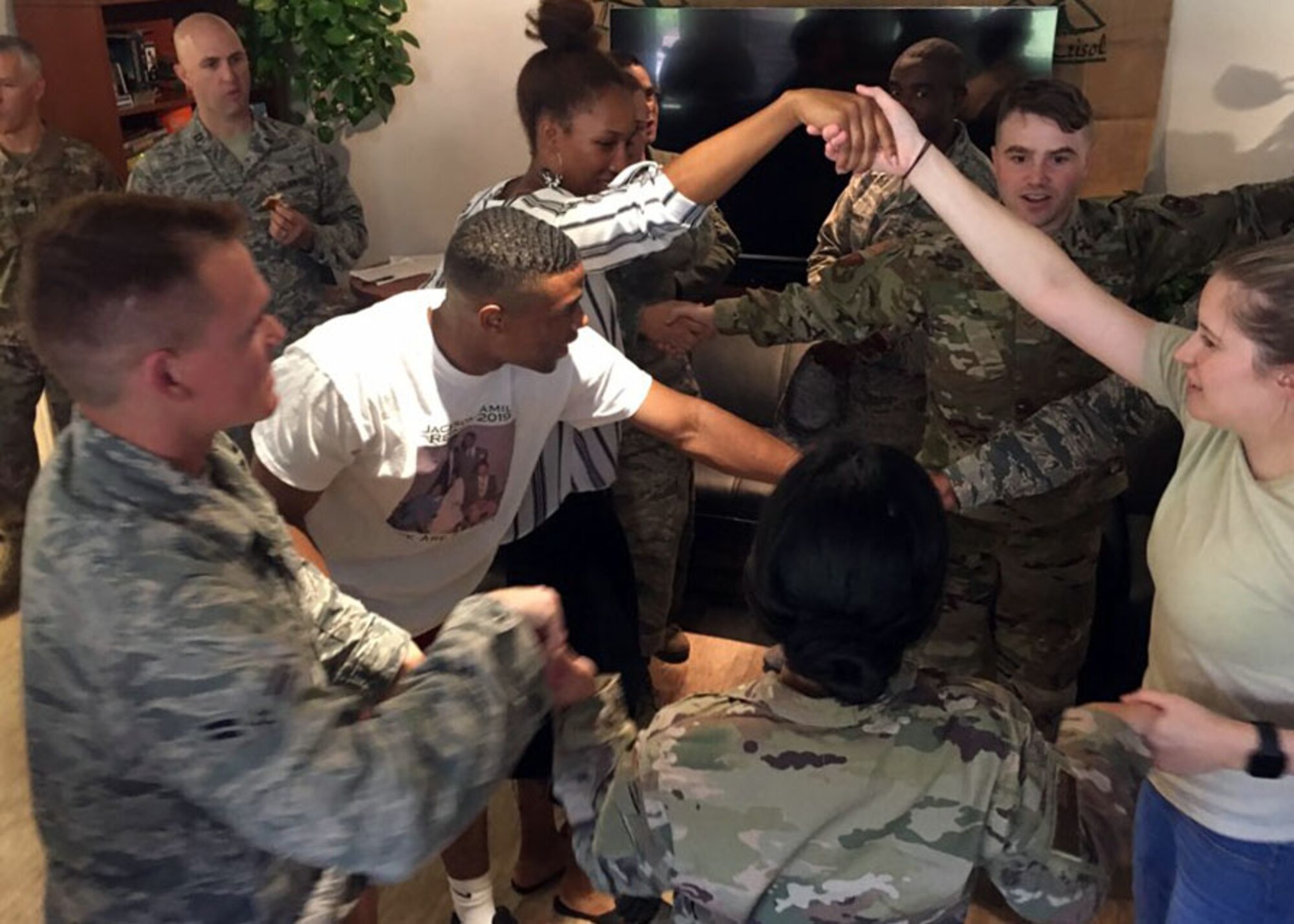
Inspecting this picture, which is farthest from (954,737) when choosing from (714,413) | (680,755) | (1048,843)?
(714,413)

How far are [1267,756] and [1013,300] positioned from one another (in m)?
1.05

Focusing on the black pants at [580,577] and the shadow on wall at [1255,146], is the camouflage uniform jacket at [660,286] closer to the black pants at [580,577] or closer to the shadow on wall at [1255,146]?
the black pants at [580,577]

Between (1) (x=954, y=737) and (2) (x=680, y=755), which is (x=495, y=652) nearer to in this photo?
(2) (x=680, y=755)

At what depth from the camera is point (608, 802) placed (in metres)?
1.08

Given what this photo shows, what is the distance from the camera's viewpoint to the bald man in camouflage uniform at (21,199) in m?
3.01

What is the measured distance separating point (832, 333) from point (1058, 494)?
1.63 feet

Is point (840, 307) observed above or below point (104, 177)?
below

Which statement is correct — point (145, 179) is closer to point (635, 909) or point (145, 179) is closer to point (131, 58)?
point (131, 58)

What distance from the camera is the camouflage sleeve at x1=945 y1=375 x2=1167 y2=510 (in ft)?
6.25

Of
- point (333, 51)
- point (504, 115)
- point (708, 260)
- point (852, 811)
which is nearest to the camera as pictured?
point (852, 811)

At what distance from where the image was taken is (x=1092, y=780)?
110cm

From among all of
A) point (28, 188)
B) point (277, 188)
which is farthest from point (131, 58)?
point (277, 188)

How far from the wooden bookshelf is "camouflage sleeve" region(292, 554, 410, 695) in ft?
8.80

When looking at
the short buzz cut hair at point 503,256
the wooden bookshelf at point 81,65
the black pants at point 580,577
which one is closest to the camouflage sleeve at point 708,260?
the black pants at point 580,577
